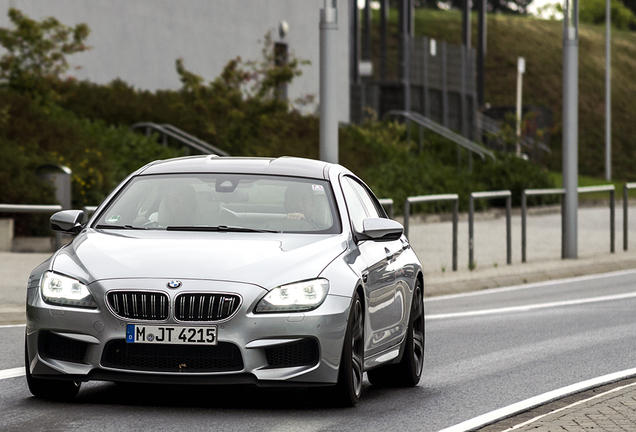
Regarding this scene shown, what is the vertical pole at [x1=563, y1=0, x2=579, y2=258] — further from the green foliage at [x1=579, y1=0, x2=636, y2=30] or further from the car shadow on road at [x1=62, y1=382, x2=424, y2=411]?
the green foliage at [x1=579, y1=0, x2=636, y2=30]

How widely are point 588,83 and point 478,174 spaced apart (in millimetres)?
43572

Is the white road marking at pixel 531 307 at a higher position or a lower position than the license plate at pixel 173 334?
lower

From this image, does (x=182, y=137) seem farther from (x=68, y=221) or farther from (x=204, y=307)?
(x=204, y=307)

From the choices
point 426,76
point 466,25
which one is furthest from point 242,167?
point 466,25

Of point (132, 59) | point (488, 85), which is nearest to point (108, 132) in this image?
point (132, 59)

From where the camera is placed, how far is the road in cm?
710

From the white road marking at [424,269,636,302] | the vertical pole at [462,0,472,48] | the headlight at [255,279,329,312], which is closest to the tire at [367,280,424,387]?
the headlight at [255,279,329,312]

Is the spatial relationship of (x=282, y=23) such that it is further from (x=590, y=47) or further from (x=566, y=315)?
(x=590, y=47)

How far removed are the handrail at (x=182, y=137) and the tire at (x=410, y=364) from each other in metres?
16.5

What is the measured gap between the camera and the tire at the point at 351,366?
724 centimetres

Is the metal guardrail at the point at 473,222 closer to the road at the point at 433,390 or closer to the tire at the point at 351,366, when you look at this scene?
the road at the point at 433,390

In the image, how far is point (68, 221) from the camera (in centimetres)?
816

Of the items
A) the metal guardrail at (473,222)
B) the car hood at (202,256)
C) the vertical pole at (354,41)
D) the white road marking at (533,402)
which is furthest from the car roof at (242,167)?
the vertical pole at (354,41)

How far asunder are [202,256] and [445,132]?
2928cm
